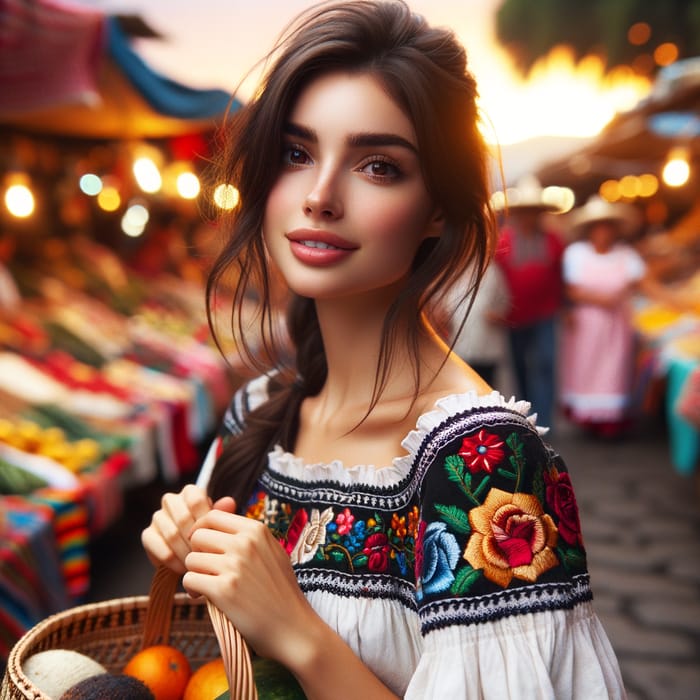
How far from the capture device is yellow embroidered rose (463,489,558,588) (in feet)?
3.23

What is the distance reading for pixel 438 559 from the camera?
1.01 meters

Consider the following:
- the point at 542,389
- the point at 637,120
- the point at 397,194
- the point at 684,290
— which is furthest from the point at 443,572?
the point at 637,120

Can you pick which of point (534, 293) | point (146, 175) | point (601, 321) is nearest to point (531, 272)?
point (534, 293)

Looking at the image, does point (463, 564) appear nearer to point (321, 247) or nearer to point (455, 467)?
point (455, 467)

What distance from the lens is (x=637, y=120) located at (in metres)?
8.48

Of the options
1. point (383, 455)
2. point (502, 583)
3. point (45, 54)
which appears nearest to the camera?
point (502, 583)

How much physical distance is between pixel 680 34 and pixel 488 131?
1995 cm

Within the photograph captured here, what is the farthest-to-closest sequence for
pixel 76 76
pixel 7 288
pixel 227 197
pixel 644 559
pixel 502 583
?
1. pixel 7 288
2. pixel 76 76
3. pixel 644 559
4. pixel 227 197
5. pixel 502 583

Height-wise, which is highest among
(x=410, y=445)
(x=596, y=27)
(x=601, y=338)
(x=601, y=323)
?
(x=596, y=27)

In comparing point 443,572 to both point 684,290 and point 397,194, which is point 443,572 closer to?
point 397,194

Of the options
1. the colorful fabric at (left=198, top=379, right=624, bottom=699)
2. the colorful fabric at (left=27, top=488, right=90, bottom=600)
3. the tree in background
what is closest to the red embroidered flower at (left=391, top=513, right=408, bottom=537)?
the colorful fabric at (left=198, top=379, right=624, bottom=699)

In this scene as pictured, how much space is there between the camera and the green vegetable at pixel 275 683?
3.48ft

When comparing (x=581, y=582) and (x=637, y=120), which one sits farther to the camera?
(x=637, y=120)

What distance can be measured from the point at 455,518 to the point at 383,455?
250 millimetres
